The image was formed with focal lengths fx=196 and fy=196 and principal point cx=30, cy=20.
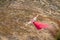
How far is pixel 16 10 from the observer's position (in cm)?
252

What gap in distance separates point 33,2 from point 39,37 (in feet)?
2.49

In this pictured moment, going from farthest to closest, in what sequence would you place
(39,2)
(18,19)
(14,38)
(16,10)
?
(39,2) → (16,10) → (18,19) → (14,38)

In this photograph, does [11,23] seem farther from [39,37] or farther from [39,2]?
[39,2]

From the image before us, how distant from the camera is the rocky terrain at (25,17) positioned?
2098 millimetres

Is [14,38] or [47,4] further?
[47,4]

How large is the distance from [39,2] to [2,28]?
2.44 feet

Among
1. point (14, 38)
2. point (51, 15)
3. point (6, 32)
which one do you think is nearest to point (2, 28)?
point (6, 32)

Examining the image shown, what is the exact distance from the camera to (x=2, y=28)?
2209 mm

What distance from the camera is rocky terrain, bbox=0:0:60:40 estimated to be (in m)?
2.10

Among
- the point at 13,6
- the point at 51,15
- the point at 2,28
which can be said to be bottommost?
the point at 2,28

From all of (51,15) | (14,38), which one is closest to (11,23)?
(14,38)

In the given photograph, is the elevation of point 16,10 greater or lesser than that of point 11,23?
greater

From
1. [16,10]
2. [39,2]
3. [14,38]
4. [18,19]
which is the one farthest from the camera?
[39,2]

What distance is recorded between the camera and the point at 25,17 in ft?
7.84
